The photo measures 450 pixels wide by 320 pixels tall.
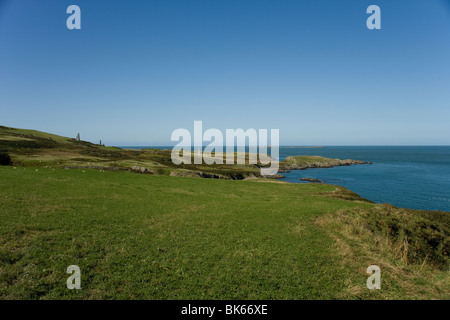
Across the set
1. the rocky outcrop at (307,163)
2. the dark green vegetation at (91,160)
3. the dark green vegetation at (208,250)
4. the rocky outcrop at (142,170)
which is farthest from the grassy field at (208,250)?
the rocky outcrop at (307,163)

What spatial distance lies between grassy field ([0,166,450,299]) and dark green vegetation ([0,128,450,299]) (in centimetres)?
6

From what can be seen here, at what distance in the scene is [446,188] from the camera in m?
73.5

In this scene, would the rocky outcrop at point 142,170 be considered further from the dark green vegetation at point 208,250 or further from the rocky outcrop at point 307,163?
the rocky outcrop at point 307,163

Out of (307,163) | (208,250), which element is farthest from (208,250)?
(307,163)

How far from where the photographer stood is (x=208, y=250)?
41.6ft

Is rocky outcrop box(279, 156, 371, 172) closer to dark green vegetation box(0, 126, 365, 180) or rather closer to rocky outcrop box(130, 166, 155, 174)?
dark green vegetation box(0, 126, 365, 180)

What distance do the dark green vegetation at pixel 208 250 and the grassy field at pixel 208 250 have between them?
0.18 feet

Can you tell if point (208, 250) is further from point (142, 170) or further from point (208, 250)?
point (142, 170)

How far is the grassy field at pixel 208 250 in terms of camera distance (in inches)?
369

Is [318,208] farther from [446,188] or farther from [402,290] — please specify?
[446,188]

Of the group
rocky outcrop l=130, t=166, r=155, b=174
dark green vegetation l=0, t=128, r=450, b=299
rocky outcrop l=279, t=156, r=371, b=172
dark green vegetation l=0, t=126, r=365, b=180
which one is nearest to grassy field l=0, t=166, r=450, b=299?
dark green vegetation l=0, t=128, r=450, b=299

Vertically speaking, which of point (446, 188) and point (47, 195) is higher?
point (47, 195)
